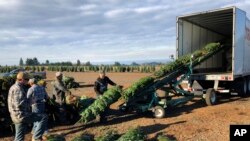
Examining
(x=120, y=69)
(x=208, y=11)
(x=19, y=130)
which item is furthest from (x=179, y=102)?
(x=120, y=69)

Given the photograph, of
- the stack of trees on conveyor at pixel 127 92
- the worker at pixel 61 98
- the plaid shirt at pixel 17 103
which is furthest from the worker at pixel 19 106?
the worker at pixel 61 98

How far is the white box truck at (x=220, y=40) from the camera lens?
47.4ft

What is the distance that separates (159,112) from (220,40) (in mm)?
8555

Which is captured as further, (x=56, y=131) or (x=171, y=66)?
(x=171, y=66)

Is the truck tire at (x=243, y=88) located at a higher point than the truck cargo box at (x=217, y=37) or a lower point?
lower

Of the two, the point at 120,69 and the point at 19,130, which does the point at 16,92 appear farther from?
the point at 120,69

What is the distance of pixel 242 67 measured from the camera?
15.7 m

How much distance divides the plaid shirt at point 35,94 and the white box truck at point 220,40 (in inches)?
300

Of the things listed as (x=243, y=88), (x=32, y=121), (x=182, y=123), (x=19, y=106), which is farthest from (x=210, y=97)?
(x=19, y=106)

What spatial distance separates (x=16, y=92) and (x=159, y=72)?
250 inches

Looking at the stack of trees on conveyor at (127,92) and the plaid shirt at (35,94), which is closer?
the plaid shirt at (35,94)

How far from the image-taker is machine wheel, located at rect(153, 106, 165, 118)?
1163 cm

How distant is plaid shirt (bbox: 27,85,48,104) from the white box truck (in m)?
7.63

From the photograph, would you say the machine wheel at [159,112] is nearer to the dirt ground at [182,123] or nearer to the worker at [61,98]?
the dirt ground at [182,123]
